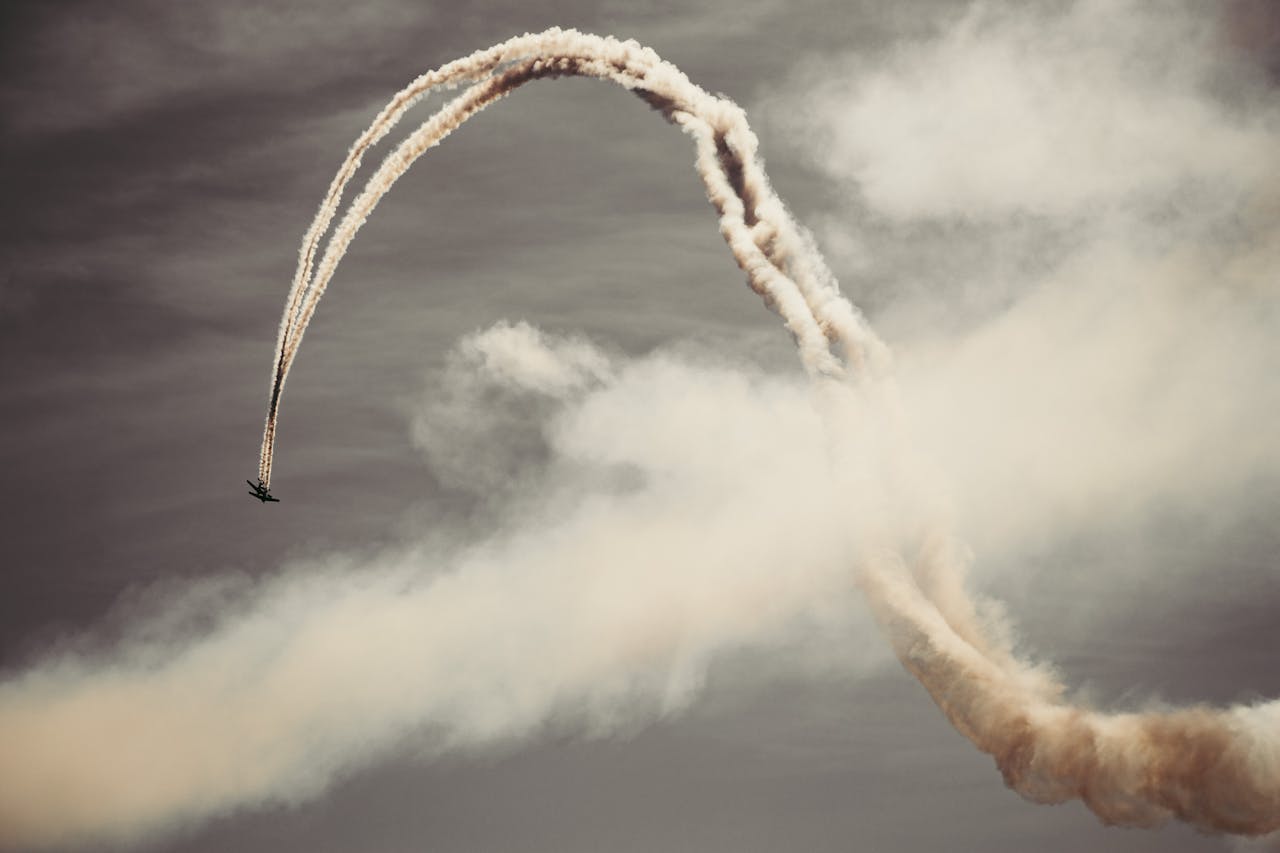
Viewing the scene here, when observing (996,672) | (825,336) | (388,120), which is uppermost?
(388,120)

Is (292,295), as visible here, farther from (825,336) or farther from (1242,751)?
(1242,751)

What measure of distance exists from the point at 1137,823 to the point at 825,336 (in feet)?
125

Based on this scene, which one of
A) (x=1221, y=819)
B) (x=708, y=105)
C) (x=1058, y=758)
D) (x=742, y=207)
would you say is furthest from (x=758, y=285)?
(x=1221, y=819)

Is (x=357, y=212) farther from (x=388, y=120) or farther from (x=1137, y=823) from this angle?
(x=1137, y=823)

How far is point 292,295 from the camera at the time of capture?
119438 mm

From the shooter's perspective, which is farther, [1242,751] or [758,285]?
[758,285]

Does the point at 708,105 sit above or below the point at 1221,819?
above

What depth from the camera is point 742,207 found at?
11831 cm

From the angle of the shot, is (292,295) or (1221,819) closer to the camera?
(1221,819)

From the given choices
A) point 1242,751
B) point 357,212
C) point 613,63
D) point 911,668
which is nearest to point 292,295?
point 357,212

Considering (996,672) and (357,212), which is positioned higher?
(357,212)

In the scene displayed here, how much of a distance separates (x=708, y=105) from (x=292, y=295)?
3191 cm

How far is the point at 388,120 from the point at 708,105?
21.8 metres

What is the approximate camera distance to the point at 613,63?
11556cm
